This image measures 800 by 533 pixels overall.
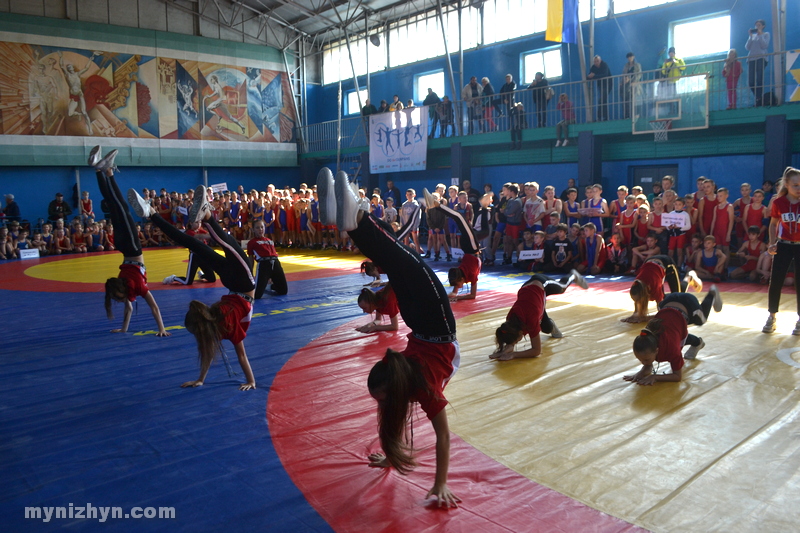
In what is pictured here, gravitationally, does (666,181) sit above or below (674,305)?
above

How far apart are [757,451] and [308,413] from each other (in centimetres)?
292

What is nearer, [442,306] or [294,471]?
[442,306]

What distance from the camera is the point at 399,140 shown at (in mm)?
19516

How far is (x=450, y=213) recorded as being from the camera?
8.23 m

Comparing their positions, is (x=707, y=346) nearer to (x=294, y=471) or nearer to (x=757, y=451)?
(x=757, y=451)

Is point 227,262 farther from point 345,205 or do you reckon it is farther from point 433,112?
point 433,112

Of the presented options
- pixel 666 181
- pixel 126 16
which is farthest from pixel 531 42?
pixel 126 16

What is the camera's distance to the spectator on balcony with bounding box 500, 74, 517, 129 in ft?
55.6

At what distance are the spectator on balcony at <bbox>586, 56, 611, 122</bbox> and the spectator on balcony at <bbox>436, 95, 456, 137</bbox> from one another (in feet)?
15.7

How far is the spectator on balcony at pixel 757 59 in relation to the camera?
1237 centimetres

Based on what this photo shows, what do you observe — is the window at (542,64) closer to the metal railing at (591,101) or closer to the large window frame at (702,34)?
the metal railing at (591,101)

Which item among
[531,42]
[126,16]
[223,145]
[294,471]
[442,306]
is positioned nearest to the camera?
[442,306]

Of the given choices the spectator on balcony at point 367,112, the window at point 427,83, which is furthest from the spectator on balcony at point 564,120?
the spectator on balcony at point 367,112

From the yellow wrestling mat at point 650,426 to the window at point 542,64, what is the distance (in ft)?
45.5
